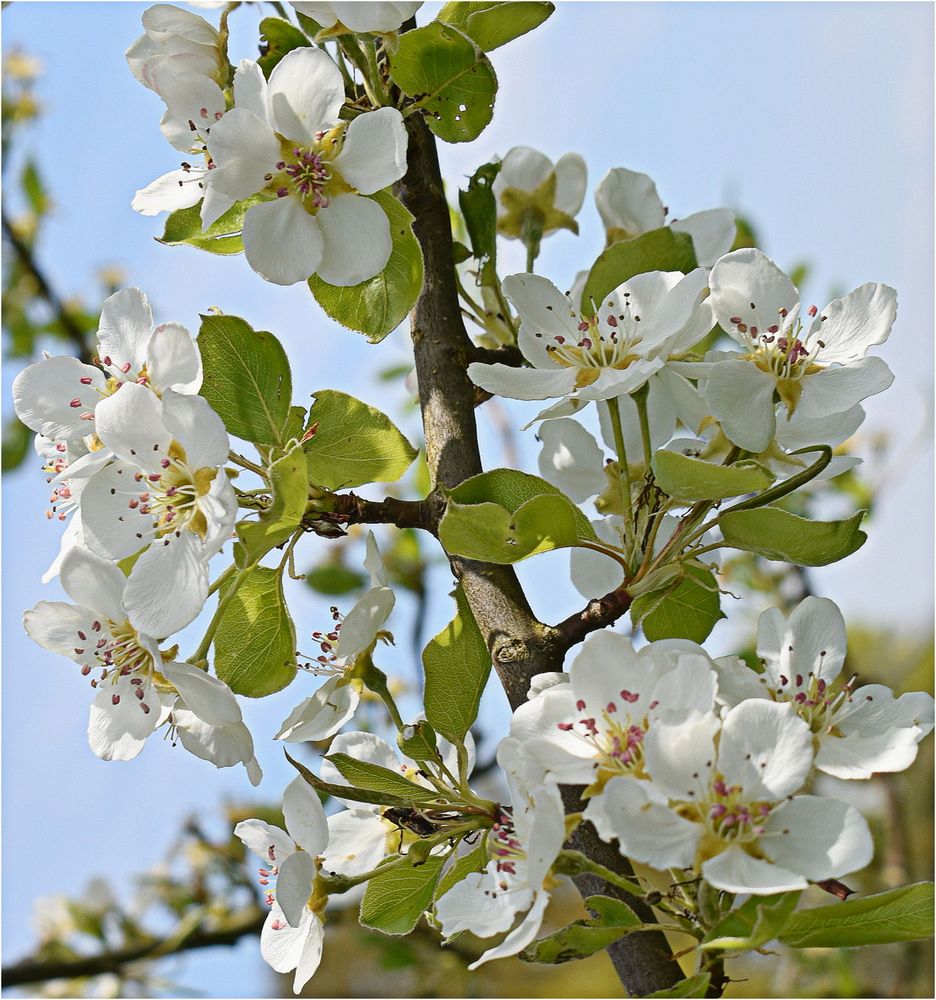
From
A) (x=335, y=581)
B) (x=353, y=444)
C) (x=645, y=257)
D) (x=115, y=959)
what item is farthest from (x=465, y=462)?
(x=115, y=959)

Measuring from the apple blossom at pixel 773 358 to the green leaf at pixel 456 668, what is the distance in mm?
207

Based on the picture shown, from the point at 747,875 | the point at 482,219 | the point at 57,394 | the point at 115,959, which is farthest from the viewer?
the point at 115,959

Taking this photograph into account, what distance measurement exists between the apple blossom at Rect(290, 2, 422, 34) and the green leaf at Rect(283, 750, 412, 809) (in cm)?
46

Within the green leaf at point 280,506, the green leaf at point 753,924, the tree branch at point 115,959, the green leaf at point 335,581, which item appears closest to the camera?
the green leaf at point 753,924

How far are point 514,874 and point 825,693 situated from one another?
0.74 feet

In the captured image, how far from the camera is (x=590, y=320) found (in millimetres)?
739

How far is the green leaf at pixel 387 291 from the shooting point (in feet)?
2.44

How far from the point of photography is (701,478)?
607 mm

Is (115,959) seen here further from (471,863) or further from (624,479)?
(624,479)

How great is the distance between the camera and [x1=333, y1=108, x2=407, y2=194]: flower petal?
0.70 metres

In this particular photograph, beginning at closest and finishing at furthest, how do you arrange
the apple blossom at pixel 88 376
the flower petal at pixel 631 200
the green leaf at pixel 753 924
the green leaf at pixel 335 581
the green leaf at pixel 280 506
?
the green leaf at pixel 753 924, the green leaf at pixel 280 506, the apple blossom at pixel 88 376, the flower petal at pixel 631 200, the green leaf at pixel 335 581

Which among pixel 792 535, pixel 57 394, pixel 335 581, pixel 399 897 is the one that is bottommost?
pixel 335 581

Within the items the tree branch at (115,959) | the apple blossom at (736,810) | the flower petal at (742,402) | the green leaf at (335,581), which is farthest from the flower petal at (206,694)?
the tree branch at (115,959)

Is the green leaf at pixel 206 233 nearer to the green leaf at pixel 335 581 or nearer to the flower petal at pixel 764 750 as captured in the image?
the flower petal at pixel 764 750
